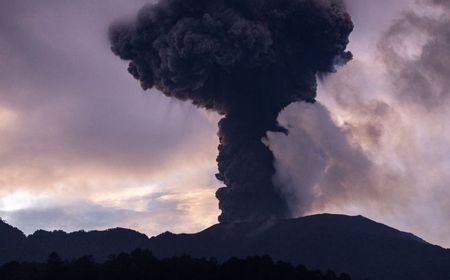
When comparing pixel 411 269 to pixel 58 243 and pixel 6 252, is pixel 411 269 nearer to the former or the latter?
pixel 58 243

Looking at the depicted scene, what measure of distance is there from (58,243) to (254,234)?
4068 centimetres

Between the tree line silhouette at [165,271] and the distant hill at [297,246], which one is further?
the distant hill at [297,246]

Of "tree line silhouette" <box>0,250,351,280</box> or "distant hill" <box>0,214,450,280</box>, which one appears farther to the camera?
"distant hill" <box>0,214,450,280</box>

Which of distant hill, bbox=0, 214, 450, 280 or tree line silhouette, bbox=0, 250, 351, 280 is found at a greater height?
distant hill, bbox=0, 214, 450, 280

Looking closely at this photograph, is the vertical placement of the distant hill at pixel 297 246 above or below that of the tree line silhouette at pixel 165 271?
above

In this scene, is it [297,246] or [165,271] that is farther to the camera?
[297,246]

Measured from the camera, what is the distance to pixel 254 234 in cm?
11569

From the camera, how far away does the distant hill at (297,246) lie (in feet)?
366

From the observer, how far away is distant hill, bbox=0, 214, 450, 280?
366 ft

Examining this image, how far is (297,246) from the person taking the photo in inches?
4663

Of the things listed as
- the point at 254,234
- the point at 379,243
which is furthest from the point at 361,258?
the point at 254,234

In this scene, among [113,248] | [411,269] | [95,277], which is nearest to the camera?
[95,277]

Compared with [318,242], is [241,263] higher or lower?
lower

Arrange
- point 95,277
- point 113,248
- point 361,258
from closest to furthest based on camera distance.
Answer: point 95,277 < point 361,258 < point 113,248
